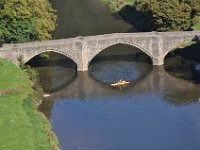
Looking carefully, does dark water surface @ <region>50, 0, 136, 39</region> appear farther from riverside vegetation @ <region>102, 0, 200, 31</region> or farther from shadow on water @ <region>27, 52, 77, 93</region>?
shadow on water @ <region>27, 52, 77, 93</region>

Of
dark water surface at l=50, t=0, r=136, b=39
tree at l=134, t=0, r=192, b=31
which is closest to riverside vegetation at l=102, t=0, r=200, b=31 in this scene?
tree at l=134, t=0, r=192, b=31

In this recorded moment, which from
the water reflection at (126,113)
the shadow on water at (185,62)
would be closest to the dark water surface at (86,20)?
the shadow on water at (185,62)

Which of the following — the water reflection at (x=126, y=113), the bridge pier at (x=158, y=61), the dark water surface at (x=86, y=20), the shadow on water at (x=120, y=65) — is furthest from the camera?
→ the dark water surface at (x=86, y=20)

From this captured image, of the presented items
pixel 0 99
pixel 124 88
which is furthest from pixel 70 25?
pixel 0 99

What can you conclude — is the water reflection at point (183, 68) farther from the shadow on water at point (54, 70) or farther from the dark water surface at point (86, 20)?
the dark water surface at point (86, 20)

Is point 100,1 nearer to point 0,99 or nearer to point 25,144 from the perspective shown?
point 0,99

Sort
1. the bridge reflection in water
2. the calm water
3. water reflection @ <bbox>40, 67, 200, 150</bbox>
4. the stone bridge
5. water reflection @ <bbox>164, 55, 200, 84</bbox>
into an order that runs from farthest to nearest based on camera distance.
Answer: the stone bridge
water reflection @ <bbox>164, 55, 200, 84</bbox>
the bridge reflection in water
the calm water
water reflection @ <bbox>40, 67, 200, 150</bbox>

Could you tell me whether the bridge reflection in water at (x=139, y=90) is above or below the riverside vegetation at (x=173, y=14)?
below

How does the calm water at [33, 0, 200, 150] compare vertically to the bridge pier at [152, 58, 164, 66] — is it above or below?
below
